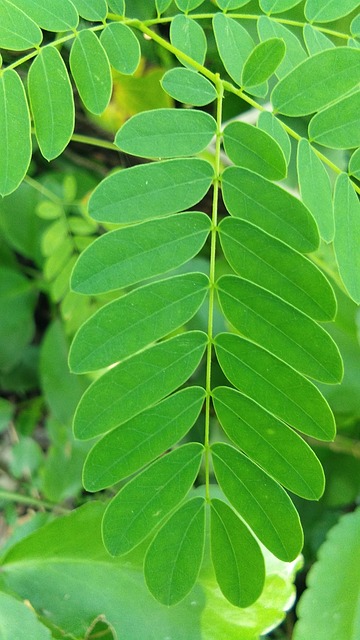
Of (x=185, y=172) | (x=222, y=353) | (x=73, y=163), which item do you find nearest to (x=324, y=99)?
(x=185, y=172)

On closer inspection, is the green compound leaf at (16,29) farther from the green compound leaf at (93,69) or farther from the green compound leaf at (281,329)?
the green compound leaf at (281,329)

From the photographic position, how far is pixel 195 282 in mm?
687

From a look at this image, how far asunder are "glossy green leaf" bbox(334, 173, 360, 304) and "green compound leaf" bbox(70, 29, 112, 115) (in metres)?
0.27

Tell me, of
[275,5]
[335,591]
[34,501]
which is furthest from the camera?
[34,501]

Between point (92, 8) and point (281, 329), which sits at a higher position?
point (92, 8)

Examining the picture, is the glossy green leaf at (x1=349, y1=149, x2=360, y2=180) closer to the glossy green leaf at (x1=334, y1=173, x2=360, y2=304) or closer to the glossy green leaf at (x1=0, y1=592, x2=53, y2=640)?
the glossy green leaf at (x1=334, y1=173, x2=360, y2=304)

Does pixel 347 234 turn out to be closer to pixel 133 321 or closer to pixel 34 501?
pixel 133 321

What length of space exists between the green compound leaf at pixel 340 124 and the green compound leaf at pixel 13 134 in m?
0.30

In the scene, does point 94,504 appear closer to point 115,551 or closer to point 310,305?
point 115,551

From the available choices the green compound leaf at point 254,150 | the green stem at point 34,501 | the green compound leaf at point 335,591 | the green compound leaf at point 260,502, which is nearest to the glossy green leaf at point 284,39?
the green compound leaf at point 254,150

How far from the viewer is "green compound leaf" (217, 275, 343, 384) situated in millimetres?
641

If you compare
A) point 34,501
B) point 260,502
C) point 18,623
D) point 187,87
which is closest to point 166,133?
point 187,87

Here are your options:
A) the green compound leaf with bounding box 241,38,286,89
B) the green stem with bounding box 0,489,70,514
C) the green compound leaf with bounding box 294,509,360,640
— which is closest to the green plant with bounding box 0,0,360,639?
the green compound leaf with bounding box 241,38,286,89

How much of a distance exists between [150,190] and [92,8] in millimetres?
207
